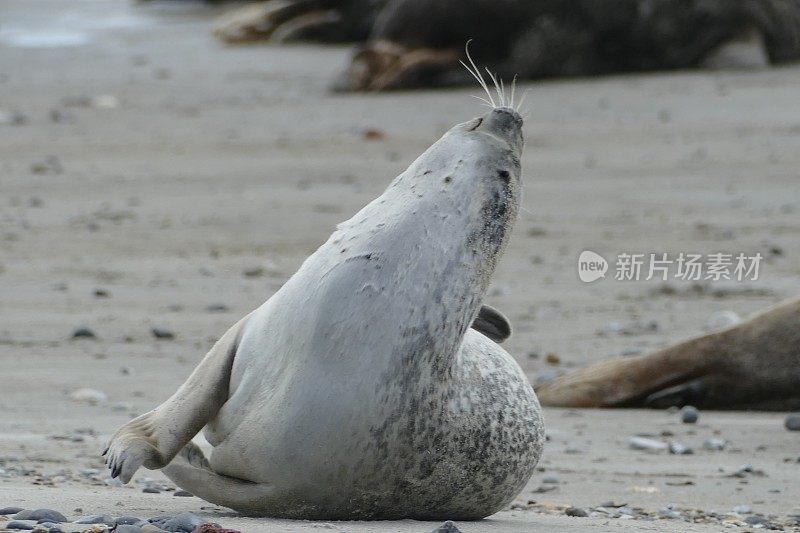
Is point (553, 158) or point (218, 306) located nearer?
point (218, 306)

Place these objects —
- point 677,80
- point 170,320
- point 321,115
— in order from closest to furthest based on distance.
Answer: point 170,320, point 321,115, point 677,80

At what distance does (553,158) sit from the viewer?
10.3 meters

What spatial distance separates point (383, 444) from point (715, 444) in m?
2.14

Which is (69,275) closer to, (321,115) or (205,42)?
(321,115)

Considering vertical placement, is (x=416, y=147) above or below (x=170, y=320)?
above

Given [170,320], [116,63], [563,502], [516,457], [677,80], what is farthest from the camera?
[116,63]

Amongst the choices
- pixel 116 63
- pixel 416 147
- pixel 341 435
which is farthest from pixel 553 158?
pixel 341 435

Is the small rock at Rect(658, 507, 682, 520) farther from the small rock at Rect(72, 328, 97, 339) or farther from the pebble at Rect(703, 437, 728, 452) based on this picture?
the small rock at Rect(72, 328, 97, 339)

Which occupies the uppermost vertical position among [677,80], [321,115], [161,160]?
[677,80]

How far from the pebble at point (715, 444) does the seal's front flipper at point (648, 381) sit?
19.5 inches

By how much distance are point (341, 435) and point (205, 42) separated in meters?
14.1

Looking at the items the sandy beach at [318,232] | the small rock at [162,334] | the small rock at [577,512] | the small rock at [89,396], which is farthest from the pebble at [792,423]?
the small rock at [162,334]

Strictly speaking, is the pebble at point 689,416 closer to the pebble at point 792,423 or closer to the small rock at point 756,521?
the pebble at point 792,423

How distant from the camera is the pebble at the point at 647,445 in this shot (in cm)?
501
